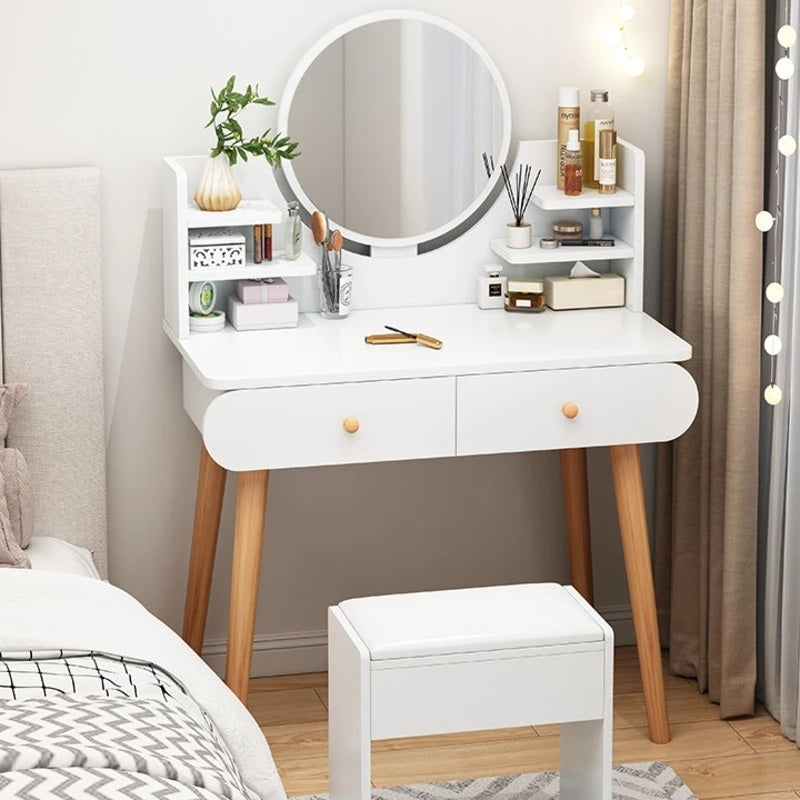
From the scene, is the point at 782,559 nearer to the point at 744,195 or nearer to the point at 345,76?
the point at 744,195

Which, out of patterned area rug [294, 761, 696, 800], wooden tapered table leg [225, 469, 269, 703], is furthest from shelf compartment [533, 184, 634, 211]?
patterned area rug [294, 761, 696, 800]

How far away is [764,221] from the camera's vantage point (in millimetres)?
3035

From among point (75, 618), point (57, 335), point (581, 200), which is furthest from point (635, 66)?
point (75, 618)

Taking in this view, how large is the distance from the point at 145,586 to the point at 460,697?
116cm

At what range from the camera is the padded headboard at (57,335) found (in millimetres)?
3062

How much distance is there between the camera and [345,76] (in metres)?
3.23

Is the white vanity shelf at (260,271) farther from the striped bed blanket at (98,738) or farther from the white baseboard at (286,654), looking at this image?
the striped bed blanket at (98,738)

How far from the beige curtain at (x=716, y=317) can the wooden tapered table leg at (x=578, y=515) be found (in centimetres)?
19

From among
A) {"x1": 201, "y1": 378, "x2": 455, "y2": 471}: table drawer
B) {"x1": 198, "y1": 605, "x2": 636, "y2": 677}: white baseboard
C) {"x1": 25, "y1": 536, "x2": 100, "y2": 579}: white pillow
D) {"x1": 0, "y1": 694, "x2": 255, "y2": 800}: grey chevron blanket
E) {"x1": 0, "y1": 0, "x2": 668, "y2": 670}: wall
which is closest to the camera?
{"x1": 0, "y1": 694, "x2": 255, "y2": 800}: grey chevron blanket

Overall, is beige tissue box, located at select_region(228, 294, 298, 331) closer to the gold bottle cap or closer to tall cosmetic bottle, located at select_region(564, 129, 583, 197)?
the gold bottle cap

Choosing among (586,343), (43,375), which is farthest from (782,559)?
(43,375)

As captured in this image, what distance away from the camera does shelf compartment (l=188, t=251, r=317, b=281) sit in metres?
3.09

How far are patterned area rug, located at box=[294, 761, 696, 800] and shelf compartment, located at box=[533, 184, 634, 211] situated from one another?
45.2 inches

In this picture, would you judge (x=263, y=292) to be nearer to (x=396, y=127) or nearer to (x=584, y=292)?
(x=396, y=127)
